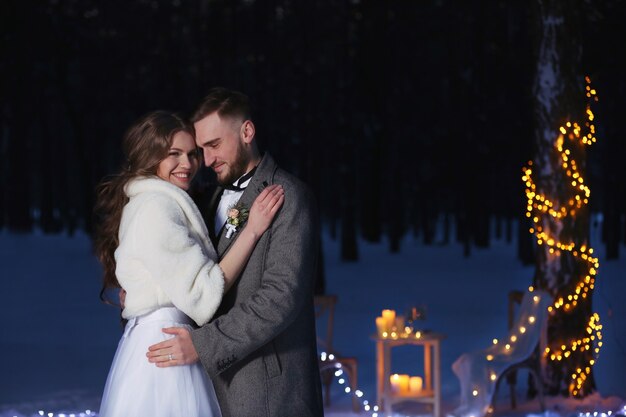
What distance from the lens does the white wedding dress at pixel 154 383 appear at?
163 inches

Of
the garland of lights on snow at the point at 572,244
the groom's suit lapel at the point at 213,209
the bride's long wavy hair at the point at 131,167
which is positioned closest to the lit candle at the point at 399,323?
the garland of lights on snow at the point at 572,244

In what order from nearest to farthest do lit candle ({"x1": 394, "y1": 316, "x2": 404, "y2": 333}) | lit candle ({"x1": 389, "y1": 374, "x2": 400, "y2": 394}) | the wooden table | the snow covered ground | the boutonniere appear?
the boutonniere → the wooden table → lit candle ({"x1": 389, "y1": 374, "x2": 400, "y2": 394}) → lit candle ({"x1": 394, "y1": 316, "x2": 404, "y2": 333}) → the snow covered ground

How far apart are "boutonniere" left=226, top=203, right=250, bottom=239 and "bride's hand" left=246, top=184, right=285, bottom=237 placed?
0.09 meters

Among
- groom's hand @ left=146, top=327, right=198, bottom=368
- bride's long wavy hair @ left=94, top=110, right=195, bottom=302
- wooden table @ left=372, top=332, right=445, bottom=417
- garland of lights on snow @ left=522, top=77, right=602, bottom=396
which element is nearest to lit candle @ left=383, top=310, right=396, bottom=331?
wooden table @ left=372, top=332, right=445, bottom=417

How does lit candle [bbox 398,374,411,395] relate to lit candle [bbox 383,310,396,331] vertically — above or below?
below

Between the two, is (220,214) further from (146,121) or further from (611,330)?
(611,330)

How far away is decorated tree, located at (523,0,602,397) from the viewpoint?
955 cm

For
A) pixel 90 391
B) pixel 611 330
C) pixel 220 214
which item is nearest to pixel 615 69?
pixel 611 330

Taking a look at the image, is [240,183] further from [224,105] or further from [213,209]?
[224,105]

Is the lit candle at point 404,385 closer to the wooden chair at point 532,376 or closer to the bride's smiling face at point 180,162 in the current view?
the wooden chair at point 532,376

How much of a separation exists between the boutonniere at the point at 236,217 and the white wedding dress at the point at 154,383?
38cm

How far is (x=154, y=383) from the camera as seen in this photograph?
4160 millimetres

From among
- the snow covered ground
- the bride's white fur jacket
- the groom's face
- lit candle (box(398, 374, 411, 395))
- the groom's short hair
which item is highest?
the groom's short hair

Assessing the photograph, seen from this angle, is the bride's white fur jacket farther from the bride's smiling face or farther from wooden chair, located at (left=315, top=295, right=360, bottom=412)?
wooden chair, located at (left=315, top=295, right=360, bottom=412)
